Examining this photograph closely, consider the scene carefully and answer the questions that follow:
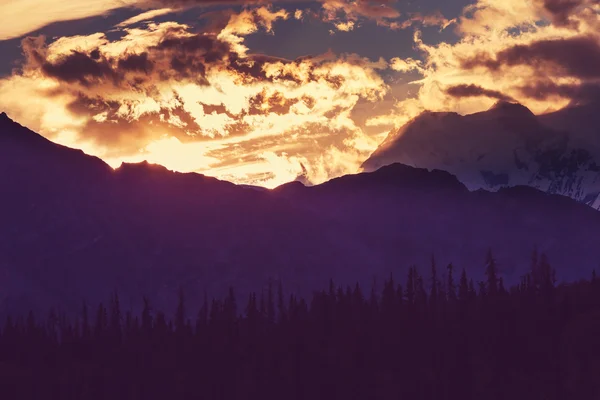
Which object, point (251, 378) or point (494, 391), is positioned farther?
point (251, 378)

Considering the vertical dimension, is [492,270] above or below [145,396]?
above

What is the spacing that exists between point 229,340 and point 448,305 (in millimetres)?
38187

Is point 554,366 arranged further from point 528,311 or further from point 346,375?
point 346,375

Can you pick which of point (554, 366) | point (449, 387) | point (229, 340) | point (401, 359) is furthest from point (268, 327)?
point (554, 366)

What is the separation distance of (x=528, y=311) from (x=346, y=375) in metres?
28.7

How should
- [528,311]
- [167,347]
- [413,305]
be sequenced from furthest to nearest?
1. [167,347]
2. [413,305]
3. [528,311]

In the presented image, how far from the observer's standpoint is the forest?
140m

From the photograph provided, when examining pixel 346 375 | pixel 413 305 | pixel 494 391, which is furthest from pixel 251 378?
pixel 494 391

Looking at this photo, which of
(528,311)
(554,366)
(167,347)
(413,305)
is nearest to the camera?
(554,366)

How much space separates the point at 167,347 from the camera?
185 metres

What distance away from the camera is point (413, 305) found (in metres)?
174

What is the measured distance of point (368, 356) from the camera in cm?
15988

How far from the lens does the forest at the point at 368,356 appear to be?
14025 cm

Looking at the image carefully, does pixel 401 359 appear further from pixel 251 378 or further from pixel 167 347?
pixel 167 347
